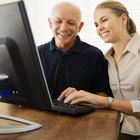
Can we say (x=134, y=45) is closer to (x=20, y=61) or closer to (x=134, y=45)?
(x=134, y=45)

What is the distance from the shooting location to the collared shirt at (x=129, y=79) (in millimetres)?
1430

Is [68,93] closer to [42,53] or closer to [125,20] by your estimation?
[42,53]

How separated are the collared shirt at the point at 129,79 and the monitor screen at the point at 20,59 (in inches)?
28.5

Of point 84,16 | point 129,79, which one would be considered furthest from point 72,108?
point 84,16

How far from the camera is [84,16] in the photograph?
2625 mm

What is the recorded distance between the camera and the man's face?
169 centimetres

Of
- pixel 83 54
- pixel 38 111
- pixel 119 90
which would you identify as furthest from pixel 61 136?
pixel 83 54

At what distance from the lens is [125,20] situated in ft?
5.19

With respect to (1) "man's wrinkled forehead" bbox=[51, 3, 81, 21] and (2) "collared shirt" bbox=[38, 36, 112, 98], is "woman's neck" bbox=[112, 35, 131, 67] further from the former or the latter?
(1) "man's wrinkled forehead" bbox=[51, 3, 81, 21]

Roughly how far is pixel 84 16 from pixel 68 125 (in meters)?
1.84

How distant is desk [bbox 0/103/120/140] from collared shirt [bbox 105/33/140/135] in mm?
339

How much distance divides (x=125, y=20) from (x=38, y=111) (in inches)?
32.6

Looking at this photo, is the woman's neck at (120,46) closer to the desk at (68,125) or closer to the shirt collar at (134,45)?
the shirt collar at (134,45)

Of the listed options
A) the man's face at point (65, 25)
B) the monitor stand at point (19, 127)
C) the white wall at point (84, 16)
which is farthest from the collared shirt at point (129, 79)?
the white wall at point (84, 16)
